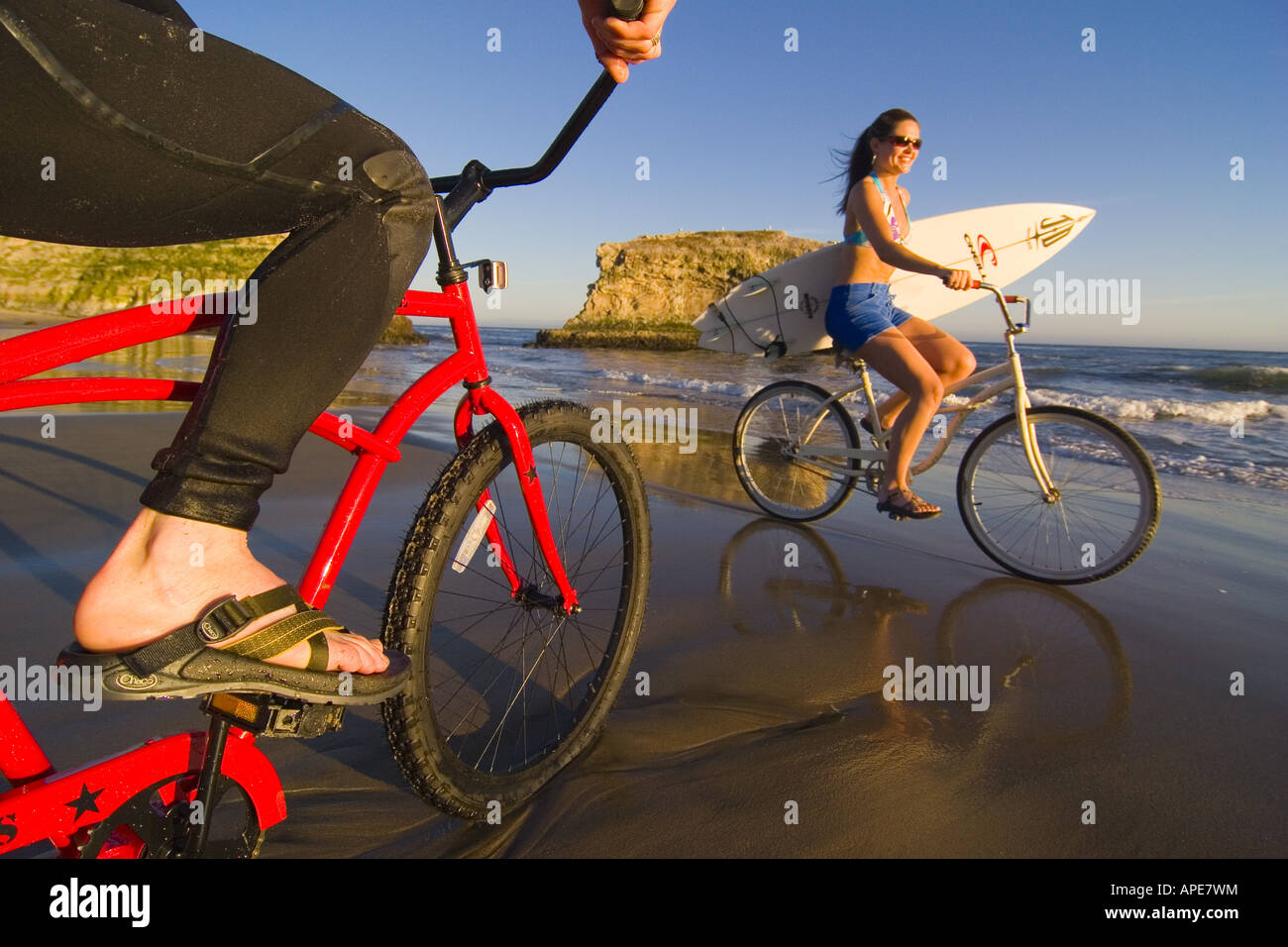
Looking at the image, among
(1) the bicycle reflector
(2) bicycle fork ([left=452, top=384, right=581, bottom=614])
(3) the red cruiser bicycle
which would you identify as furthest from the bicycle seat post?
(1) the bicycle reflector

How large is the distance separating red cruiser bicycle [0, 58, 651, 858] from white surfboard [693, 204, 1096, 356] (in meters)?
3.75

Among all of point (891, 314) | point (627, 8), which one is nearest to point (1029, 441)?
point (891, 314)

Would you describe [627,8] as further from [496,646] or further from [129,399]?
[496,646]

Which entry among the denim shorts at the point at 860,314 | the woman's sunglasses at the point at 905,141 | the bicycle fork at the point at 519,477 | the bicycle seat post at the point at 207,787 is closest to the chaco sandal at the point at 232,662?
the bicycle seat post at the point at 207,787

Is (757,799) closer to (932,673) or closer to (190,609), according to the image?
(932,673)

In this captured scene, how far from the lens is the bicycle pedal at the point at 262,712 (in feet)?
3.80

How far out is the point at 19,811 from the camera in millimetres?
1028

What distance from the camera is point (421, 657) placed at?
1451 millimetres

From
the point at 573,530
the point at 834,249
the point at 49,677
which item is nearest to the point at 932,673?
the point at 573,530

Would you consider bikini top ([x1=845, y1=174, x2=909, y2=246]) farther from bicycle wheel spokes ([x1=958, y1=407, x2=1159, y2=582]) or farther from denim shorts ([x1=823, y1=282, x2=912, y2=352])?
bicycle wheel spokes ([x1=958, y1=407, x2=1159, y2=582])

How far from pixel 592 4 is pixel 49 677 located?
227 cm

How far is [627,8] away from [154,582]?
3.72ft

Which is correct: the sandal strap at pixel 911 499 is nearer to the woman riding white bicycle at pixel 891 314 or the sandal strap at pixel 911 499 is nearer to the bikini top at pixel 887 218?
the woman riding white bicycle at pixel 891 314

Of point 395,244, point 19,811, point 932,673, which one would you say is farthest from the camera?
point 932,673
